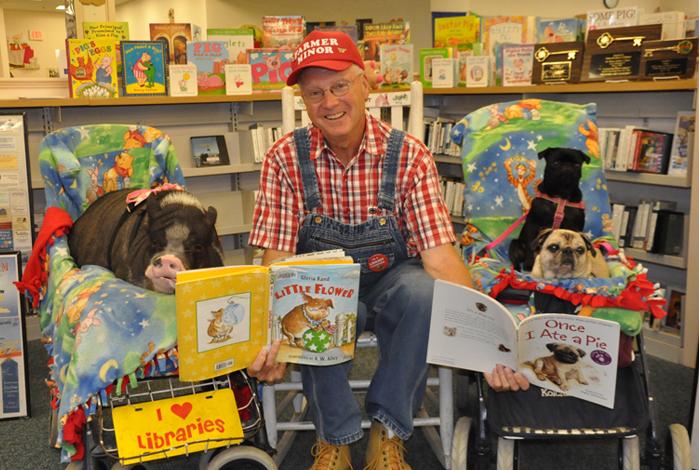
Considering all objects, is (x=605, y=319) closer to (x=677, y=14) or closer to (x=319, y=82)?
(x=319, y=82)

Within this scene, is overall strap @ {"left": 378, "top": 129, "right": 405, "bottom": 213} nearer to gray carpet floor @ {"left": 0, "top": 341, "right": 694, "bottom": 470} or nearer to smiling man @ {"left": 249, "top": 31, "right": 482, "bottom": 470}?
smiling man @ {"left": 249, "top": 31, "right": 482, "bottom": 470}

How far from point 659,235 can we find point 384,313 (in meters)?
1.82

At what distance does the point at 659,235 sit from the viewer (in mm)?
3225

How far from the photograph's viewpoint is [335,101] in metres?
1.99

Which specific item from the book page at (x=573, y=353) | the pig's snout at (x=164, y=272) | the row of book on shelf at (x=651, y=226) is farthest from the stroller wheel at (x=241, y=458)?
the row of book on shelf at (x=651, y=226)

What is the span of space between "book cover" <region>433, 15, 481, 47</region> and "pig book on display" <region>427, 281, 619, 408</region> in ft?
9.78

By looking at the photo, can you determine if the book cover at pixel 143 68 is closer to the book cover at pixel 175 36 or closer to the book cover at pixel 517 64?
the book cover at pixel 175 36

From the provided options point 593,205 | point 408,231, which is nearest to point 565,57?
point 593,205

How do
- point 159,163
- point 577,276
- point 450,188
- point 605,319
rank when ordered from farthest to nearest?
point 450,188, point 159,163, point 577,276, point 605,319

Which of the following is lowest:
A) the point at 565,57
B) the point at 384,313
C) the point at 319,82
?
the point at 384,313

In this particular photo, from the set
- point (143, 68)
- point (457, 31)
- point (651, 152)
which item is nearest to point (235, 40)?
point (143, 68)

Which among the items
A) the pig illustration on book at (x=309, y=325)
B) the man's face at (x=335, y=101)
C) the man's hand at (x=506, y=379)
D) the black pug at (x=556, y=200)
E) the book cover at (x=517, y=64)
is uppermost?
the book cover at (x=517, y=64)

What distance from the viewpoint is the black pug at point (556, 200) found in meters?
2.20

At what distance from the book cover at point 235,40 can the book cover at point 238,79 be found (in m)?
0.15
